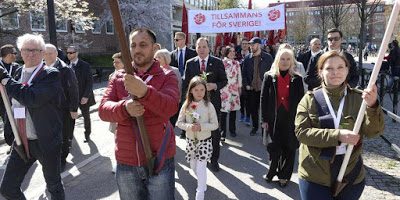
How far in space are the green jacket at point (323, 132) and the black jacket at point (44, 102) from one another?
7.62 feet

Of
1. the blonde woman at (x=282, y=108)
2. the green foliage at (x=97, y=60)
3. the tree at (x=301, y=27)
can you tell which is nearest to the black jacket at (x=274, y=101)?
the blonde woman at (x=282, y=108)

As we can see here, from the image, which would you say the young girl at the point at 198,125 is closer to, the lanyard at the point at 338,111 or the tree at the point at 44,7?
the lanyard at the point at 338,111

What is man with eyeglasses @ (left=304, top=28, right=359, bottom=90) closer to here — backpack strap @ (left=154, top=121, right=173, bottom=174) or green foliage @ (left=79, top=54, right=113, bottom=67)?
backpack strap @ (left=154, top=121, right=173, bottom=174)

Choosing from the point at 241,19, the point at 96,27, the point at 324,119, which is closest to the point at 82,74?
the point at 324,119

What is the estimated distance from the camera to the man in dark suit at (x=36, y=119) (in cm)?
375

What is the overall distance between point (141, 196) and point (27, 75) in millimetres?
1817

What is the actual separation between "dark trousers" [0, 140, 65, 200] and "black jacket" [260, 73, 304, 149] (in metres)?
2.70

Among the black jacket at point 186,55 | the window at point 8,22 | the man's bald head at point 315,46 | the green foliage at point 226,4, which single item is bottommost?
the black jacket at point 186,55

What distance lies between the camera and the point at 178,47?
325 inches

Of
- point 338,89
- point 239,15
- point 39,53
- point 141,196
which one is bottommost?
point 141,196

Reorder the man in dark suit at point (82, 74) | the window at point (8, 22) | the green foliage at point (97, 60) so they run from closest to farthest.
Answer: the man in dark suit at point (82, 74)
the window at point (8, 22)
the green foliage at point (97, 60)

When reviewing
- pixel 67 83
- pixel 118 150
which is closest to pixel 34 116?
pixel 118 150

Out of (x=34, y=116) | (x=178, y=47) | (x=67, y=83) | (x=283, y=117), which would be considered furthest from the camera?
(x=178, y=47)

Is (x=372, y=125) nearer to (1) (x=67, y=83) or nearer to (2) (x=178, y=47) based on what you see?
(1) (x=67, y=83)
